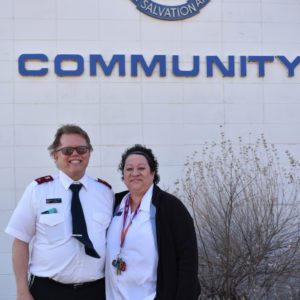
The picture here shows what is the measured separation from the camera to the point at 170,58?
6.43m

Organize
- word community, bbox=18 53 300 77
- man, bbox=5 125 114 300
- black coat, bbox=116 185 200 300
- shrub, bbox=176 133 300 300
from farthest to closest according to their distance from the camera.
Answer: word community, bbox=18 53 300 77
shrub, bbox=176 133 300 300
man, bbox=5 125 114 300
black coat, bbox=116 185 200 300

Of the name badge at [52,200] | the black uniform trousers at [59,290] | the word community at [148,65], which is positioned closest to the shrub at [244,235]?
the word community at [148,65]

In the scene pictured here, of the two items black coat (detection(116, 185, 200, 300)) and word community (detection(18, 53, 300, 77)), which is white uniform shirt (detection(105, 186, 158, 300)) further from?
word community (detection(18, 53, 300, 77))

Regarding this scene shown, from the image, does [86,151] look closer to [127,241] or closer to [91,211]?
[91,211]

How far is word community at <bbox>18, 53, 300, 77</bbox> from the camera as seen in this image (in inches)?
246

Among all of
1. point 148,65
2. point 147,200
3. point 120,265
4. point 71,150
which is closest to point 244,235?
point 148,65

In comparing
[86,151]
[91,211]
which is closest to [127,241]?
[91,211]

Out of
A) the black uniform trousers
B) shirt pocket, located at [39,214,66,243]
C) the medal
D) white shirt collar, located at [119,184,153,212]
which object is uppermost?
white shirt collar, located at [119,184,153,212]

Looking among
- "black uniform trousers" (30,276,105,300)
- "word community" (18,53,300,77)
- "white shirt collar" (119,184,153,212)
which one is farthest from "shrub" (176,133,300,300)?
"black uniform trousers" (30,276,105,300)

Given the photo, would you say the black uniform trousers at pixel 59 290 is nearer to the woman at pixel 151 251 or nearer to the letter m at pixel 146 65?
the woman at pixel 151 251

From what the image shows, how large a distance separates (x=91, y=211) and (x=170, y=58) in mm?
3476

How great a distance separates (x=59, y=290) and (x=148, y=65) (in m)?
3.68

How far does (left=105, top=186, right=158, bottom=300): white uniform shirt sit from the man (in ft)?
0.37

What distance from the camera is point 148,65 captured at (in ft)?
21.0
